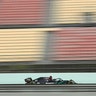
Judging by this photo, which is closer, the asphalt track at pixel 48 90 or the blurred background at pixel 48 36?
the asphalt track at pixel 48 90

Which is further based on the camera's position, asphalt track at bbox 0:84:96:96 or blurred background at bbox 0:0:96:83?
blurred background at bbox 0:0:96:83

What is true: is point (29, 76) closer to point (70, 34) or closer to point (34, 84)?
point (34, 84)

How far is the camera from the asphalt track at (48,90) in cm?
229

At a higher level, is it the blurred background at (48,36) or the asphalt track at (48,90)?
the blurred background at (48,36)

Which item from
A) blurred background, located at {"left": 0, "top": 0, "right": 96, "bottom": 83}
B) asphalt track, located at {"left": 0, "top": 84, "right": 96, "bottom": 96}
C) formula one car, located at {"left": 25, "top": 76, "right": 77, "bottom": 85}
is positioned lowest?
asphalt track, located at {"left": 0, "top": 84, "right": 96, "bottom": 96}

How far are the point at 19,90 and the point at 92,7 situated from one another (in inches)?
32.3

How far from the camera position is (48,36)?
2.51m

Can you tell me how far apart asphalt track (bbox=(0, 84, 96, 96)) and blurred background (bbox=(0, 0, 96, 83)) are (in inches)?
4.3

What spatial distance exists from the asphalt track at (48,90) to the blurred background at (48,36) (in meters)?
0.11

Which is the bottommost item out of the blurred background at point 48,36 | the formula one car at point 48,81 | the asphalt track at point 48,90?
the asphalt track at point 48,90

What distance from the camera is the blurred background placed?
2.40m

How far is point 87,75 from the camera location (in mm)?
2311

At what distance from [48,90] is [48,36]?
405 millimetres

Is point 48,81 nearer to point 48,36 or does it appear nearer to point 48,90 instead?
point 48,90
